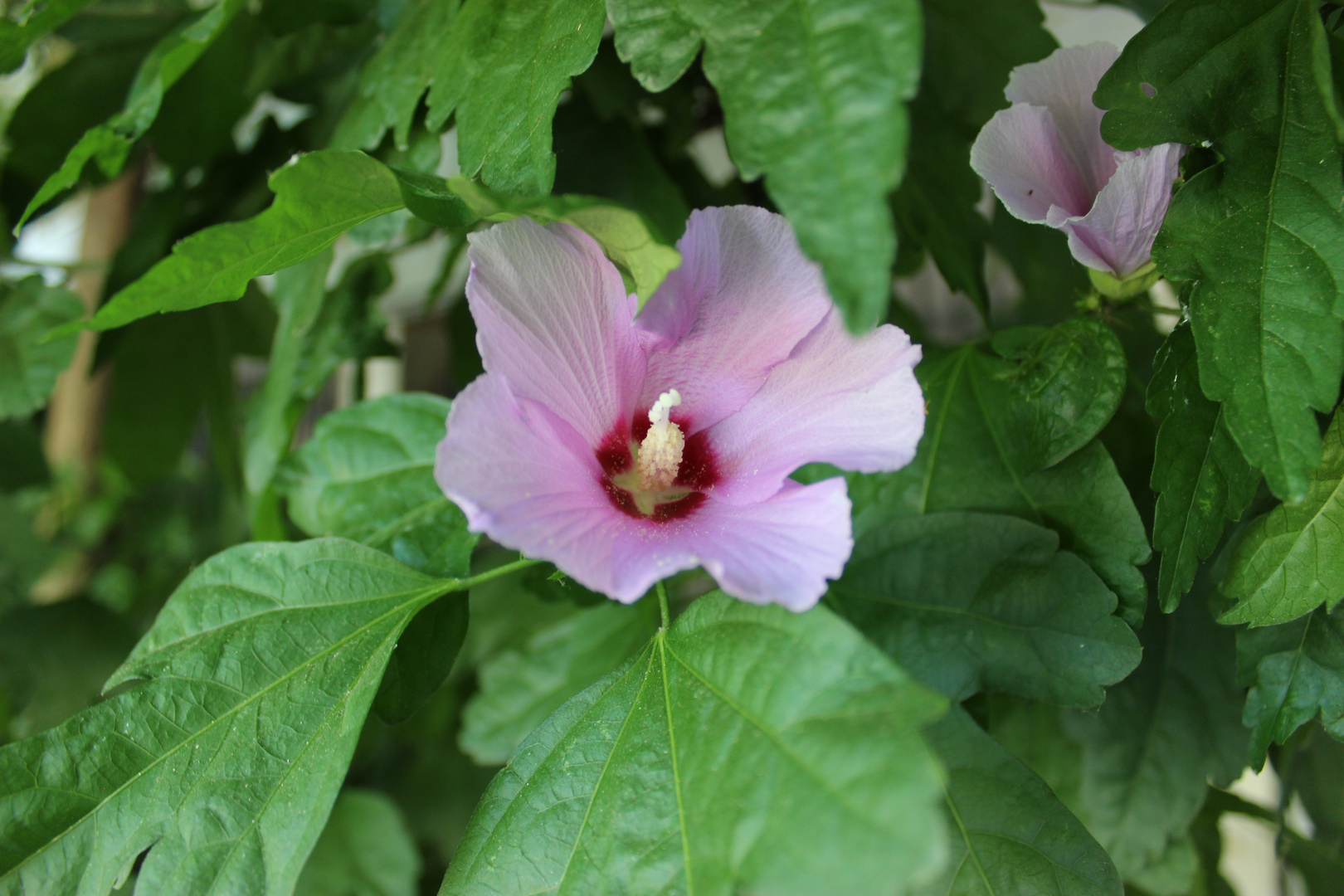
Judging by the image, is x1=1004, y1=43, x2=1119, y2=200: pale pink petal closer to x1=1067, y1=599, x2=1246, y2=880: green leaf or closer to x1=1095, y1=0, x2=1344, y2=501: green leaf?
x1=1095, y1=0, x2=1344, y2=501: green leaf

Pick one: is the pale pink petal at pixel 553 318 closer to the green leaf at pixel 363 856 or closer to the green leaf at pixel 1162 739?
the green leaf at pixel 1162 739

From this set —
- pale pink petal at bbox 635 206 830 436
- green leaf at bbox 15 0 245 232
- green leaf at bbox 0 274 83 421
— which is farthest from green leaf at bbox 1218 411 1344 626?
green leaf at bbox 0 274 83 421

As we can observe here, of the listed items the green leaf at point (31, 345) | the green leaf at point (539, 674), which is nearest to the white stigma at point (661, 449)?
the green leaf at point (539, 674)

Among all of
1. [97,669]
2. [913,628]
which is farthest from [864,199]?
[97,669]

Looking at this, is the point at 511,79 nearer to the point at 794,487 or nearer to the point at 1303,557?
the point at 794,487

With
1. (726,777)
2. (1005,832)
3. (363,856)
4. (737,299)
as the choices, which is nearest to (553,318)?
(737,299)

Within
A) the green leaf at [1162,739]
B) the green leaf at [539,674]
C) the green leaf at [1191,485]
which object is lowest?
the green leaf at [539,674]
